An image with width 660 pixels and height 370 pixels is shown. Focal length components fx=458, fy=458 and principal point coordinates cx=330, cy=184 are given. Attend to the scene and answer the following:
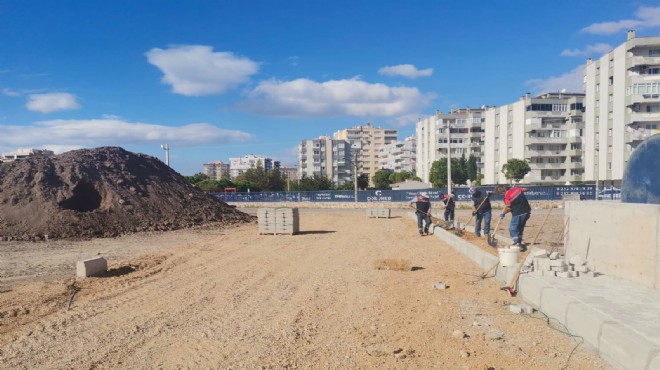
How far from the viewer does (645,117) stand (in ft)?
164

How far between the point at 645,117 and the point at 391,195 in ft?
104

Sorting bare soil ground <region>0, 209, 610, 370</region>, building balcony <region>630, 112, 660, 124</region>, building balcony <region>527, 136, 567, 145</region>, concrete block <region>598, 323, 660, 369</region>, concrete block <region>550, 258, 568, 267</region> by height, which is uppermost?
building balcony <region>630, 112, 660, 124</region>

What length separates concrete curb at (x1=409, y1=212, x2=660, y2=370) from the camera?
3.87 m

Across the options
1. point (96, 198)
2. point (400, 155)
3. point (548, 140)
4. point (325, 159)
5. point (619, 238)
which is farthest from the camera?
point (400, 155)

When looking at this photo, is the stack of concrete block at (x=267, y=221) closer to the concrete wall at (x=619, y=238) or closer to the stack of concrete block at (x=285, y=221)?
the stack of concrete block at (x=285, y=221)

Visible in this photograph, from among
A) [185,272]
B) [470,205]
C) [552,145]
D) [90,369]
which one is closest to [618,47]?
→ [552,145]

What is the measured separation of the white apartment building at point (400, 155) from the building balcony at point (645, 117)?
7073cm

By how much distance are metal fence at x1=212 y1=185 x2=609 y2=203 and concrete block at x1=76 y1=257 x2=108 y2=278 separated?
1044 inches

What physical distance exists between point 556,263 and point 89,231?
57.6 feet

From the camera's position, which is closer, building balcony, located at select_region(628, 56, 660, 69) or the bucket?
the bucket

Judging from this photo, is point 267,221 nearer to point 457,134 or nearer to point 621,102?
point 621,102

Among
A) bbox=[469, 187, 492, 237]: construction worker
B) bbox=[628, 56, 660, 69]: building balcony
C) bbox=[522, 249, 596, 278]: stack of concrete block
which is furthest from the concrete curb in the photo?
bbox=[628, 56, 660, 69]: building balcony

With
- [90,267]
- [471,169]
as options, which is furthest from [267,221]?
[471,169]

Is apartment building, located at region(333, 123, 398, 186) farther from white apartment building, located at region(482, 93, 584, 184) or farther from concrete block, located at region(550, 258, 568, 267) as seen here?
concrete block, located at region(550, 258, 568, 267)
